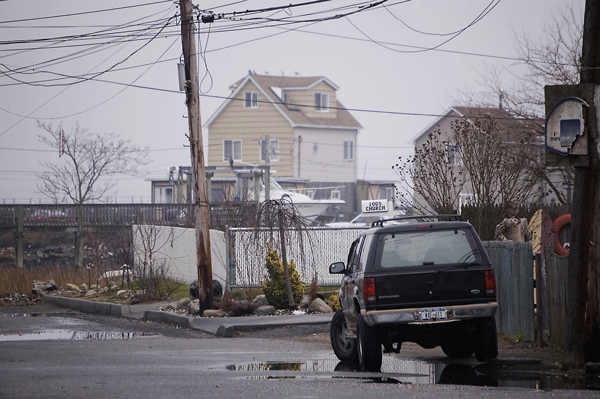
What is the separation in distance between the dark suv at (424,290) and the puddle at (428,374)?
15.8 inches

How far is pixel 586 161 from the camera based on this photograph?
11.3 meters

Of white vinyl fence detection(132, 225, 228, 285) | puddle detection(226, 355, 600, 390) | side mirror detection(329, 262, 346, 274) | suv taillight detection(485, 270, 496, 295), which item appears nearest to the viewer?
puddle detection(226, 355, 600, 390)

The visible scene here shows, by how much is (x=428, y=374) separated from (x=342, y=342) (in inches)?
99.5

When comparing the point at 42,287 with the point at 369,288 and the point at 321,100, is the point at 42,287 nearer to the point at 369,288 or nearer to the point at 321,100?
the point at 369,288

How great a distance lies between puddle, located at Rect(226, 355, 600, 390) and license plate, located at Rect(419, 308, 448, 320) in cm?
65

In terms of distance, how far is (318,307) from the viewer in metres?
22.0

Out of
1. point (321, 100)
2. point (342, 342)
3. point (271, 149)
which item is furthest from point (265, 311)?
point (321, 100)

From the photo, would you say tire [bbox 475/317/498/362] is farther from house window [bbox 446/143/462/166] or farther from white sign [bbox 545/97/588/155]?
house window [bbox 446/143/462/166]

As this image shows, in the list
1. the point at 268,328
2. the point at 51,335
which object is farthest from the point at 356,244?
the point at 51,335

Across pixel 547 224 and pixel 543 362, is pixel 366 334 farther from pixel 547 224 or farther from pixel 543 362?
pixel 547 224

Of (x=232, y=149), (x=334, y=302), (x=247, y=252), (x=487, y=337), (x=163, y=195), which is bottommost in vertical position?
(x=334, y=302)

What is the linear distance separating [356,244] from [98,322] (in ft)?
32.9

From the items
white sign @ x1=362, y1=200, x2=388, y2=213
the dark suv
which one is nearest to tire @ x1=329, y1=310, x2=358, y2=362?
the dark suv

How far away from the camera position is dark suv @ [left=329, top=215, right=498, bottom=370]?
475 inches
